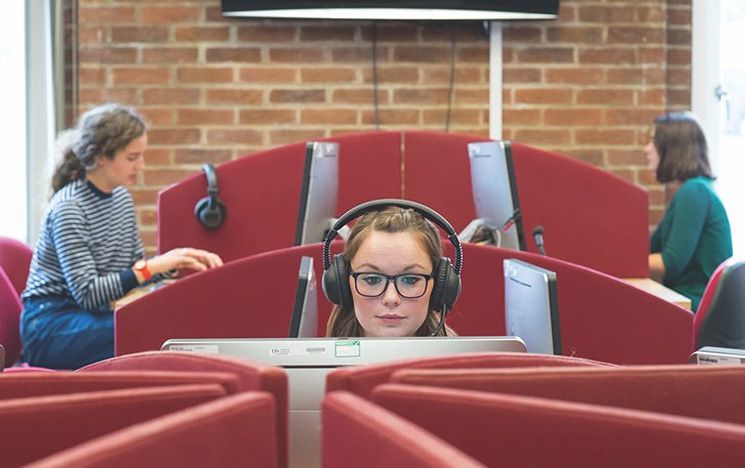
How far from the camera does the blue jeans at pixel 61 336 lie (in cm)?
308

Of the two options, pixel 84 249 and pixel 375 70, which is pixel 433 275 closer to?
pixel 84 249

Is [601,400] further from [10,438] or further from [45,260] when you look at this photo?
[45,260]

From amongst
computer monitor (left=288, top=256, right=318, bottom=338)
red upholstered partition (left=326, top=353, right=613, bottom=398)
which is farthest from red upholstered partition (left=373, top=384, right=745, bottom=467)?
computer monitor (left=288, top=256, right=318, bottom=338)

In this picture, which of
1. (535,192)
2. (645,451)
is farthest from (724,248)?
(645,451)

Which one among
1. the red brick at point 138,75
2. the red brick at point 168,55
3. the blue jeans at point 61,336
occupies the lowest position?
the blue jeans at point 61,336

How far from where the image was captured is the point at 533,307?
172cm

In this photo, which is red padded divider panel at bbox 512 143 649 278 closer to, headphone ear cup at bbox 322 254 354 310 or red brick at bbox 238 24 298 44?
red brick at bbox 238 24 298 44

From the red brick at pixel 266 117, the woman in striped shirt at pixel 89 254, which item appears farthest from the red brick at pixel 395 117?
the woman in striped shirt at pixel 89 254

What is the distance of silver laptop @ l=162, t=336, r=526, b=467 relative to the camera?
106cm

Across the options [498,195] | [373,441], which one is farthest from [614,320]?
[373,441]

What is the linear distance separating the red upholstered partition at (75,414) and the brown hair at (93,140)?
2594mm

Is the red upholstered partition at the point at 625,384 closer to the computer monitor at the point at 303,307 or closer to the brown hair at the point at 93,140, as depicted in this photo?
the computer monitor at the point at 303,307

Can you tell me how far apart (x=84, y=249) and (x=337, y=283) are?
1.57 metres

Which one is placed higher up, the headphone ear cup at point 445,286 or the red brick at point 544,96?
the red brick at point 544,96
